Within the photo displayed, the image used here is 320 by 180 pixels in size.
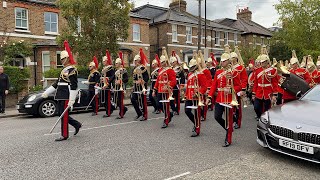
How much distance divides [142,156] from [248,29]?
4215 centimetres

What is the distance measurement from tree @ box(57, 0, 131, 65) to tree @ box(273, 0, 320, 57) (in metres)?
13.5

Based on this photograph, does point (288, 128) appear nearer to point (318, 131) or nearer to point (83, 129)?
point (318, 131)

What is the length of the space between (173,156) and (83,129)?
3689 mm

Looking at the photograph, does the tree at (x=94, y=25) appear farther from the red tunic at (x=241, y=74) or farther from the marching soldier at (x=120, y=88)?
the red tunic at (x=241, y=74)

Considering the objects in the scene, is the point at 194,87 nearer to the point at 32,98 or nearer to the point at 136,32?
the point at 32,98

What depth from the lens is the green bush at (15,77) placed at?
606 inches

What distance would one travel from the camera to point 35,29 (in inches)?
991

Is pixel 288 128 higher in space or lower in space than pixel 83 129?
higher

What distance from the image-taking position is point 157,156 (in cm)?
587

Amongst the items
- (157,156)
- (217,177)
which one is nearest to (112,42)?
(157,156)

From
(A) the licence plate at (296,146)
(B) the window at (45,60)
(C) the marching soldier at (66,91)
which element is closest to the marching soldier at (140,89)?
(C) the marching soldier at (66,91)

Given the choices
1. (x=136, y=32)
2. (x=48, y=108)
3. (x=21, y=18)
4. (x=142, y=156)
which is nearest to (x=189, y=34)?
(x=136, y=32)

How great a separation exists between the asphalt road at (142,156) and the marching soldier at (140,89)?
5.48 ft

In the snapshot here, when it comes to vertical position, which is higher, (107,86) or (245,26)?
(245,26)
